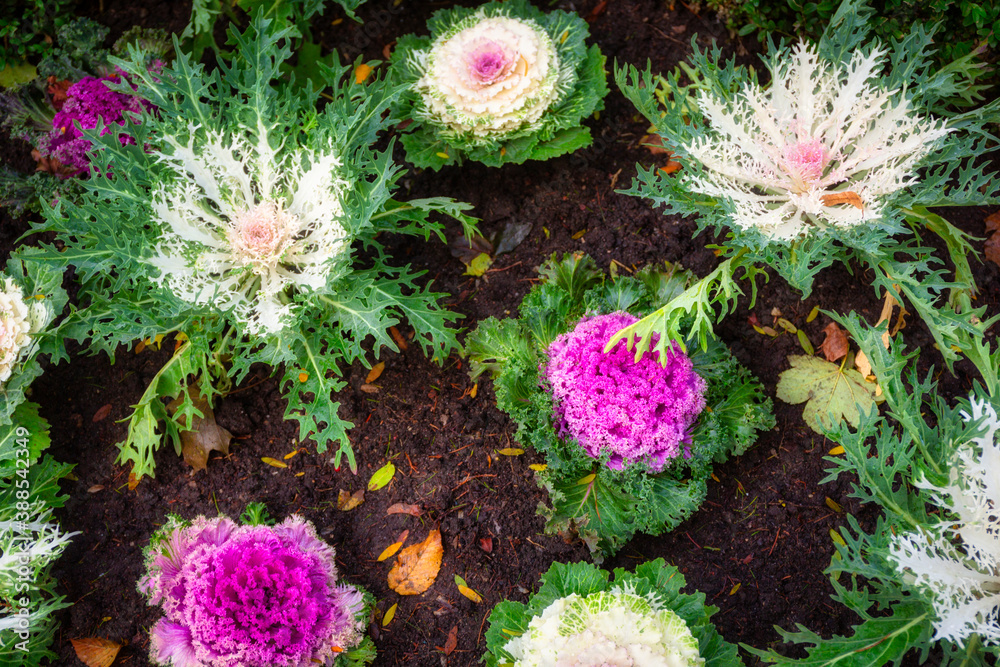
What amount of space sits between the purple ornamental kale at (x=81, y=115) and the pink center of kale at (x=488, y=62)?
1282mm

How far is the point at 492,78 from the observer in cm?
268

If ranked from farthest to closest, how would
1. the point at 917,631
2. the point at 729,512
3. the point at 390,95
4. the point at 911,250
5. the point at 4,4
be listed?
the point at 4,4 → the point at 729,512 → the point at 390,95 → the point at 911,250 → the point at 917,631

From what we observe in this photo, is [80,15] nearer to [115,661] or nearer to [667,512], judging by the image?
[115,661]

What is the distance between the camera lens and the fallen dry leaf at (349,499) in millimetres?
2705

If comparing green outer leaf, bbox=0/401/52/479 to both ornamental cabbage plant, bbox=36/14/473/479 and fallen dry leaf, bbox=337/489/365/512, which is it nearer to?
ornamental cabbage plant, bbox=36/14/473/479

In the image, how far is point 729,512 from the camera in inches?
103

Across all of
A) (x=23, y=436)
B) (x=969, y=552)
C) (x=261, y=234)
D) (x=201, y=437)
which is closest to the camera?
(x=969, y=552)

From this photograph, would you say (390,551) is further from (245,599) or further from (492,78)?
(492,78)

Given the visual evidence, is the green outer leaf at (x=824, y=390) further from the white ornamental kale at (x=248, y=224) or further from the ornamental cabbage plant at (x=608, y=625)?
the white ornamental kale at (x=248, y=224)

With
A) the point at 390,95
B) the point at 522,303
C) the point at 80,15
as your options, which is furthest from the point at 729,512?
the point at 80,15

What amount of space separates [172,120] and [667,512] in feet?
6.98

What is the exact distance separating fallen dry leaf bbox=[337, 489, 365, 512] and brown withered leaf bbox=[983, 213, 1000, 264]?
2.53 metres

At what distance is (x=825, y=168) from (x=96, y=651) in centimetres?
295

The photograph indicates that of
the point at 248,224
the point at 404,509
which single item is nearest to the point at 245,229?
the point at 248,224
